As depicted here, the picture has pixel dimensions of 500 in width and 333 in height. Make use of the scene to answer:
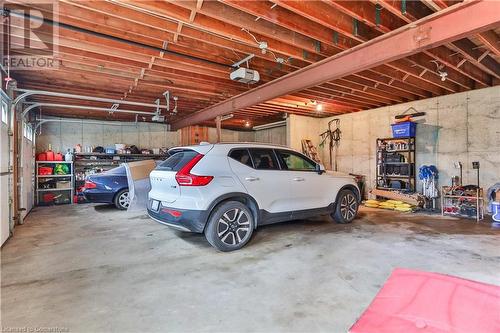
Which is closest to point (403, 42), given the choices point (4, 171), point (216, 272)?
point (216, 272)

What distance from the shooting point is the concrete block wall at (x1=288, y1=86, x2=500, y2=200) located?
19.3 ft

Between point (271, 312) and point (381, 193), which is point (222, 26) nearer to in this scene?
point (271, 312)

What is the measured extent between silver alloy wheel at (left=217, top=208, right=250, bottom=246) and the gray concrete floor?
192 millimetres

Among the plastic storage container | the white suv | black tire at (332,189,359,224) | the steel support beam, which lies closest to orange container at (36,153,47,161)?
the plastic storage container

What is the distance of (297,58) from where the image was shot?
4.07 meters

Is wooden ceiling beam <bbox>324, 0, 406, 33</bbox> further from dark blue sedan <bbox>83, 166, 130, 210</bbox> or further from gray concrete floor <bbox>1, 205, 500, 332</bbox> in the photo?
dark blue sedan <bbox>83, 166, 130, 210</bbox>

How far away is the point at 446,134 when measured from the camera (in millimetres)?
6578

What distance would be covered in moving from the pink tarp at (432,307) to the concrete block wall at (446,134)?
5032mm

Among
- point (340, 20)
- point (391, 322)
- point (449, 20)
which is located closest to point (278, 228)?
point (391, 322)

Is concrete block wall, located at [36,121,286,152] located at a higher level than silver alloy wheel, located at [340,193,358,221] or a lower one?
higher

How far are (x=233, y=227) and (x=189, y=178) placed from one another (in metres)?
0.94

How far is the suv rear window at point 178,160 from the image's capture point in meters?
3.58

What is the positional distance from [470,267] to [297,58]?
3.53 m

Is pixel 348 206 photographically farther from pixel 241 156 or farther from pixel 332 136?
pixel 332 136
